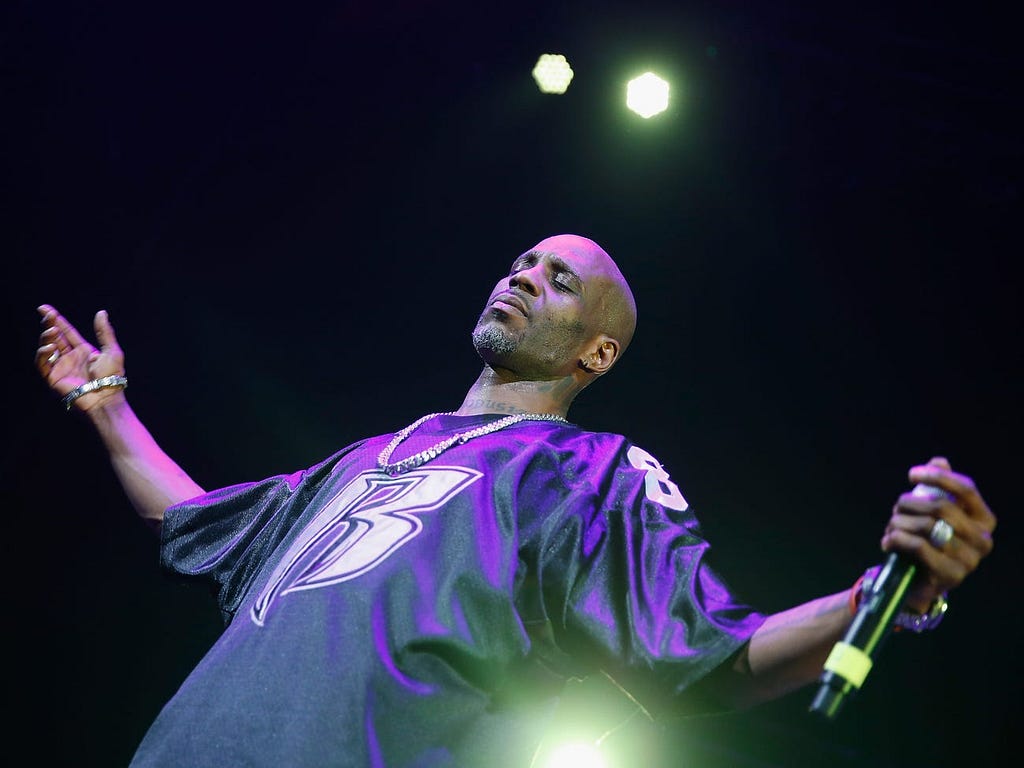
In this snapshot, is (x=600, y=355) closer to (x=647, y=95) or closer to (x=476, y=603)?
(x=476, y=603)

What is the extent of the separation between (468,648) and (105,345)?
1584 millimetres

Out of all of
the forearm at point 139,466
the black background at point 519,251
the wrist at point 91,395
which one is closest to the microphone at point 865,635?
the forearm at point 139,466

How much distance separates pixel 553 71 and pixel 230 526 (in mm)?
2777

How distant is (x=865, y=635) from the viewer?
1255mm

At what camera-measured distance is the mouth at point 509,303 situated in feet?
8.51

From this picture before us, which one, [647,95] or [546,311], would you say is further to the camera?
[647,95]

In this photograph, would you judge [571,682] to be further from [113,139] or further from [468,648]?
[113,139]

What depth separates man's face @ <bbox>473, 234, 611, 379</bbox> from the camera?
2.54 m

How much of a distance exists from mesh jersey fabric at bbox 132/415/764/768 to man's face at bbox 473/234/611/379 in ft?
1.35

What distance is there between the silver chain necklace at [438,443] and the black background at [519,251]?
1.97 metres

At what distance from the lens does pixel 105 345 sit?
2.74 meters

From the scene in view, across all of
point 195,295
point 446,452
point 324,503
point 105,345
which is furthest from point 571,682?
point 195,295

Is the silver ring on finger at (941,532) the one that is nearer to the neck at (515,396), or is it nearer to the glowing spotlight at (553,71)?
the neck at (515,396)

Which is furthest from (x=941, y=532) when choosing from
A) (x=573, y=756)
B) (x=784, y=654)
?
(x=573, y=756)
